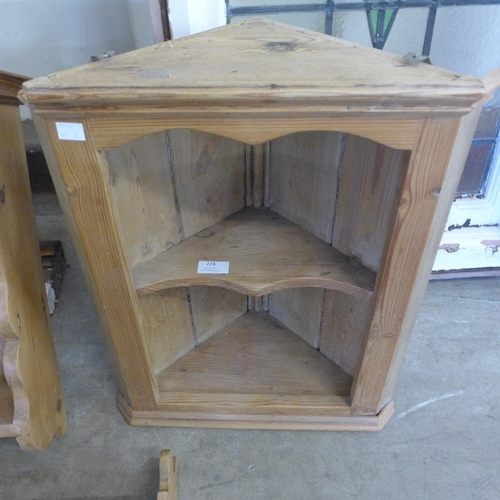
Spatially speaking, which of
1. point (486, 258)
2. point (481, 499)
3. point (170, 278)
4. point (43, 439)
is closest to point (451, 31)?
point (486, 258)

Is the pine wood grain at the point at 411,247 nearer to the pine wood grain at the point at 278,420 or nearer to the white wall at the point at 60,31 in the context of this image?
the pine wood grain at the point at 278,420

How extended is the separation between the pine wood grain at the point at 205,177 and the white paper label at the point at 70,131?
0.25m

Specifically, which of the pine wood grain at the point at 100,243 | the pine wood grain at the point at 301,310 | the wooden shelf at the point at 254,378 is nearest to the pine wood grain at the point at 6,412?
the pine wood grain at the point at 100,243

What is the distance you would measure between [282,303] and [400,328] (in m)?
0.45

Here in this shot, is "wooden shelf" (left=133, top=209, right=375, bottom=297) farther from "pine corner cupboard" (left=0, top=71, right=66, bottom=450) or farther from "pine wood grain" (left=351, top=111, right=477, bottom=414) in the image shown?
"pine corner cupboard" (left=0, top=71, right=66, bottom=450)

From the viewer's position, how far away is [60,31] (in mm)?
1481

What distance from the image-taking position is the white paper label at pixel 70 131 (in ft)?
2.29

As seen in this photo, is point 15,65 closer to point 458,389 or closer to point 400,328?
point 400,328

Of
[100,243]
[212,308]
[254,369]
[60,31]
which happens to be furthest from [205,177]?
[60,31]

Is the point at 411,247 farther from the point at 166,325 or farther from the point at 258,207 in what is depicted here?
the point at 166,325

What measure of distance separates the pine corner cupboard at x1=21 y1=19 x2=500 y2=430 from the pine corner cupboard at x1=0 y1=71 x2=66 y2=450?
149 millimetres

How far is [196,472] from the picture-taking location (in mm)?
1078

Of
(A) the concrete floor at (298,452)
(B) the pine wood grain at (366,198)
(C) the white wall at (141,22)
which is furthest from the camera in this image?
(C) the white wall at (141,22)

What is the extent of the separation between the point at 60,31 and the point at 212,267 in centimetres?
101
